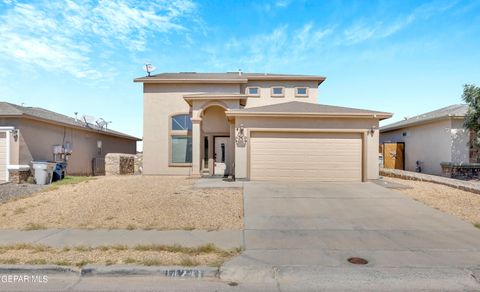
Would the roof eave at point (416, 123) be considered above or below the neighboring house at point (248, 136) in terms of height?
above

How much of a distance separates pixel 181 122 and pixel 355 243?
1326 centimetres

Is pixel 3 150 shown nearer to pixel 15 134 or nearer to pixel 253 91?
pixel 15 134

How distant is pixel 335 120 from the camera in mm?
13484

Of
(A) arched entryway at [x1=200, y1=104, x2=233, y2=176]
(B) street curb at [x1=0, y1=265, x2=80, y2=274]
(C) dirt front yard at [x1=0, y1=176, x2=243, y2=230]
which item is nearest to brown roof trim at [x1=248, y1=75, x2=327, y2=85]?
(A) arched entryway at [x1=200, y1=104, x2=233, y2=176]

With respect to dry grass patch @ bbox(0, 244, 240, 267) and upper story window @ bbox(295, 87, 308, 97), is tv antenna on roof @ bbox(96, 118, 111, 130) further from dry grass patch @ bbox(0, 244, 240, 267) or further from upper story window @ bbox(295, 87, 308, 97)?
dry grass patch @ bbox(0, 244, 240, 267)

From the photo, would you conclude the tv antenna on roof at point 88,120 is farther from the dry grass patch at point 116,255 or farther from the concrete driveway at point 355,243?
the dry grass patch at point 116,255

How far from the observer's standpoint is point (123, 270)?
4.69 m

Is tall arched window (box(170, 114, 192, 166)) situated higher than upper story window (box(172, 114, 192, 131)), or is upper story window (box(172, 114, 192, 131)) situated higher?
upper story window (box(172, 114, 192, 131))

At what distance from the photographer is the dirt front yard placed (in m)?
7.40

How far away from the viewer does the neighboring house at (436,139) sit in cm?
1662

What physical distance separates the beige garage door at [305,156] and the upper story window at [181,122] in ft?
18.1

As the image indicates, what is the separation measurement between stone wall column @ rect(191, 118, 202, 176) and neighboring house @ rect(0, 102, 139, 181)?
7335mm

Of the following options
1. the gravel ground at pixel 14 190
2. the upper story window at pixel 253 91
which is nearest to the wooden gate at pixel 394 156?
the upper story window at pixel 253 91

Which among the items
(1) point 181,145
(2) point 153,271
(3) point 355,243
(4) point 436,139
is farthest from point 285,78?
(2) point 153,271
